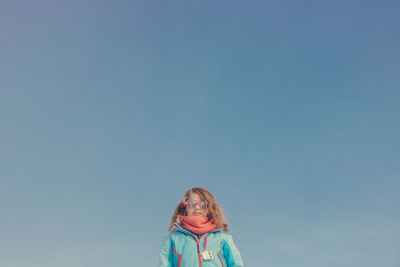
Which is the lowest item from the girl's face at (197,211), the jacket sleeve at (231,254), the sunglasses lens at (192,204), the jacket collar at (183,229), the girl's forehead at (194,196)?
the jacket sleeve at (231,254)

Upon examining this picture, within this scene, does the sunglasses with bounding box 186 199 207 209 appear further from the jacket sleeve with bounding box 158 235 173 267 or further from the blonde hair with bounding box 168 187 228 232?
the jacket sleeve with bounding box 158 235 173 267

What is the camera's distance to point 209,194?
1137 centimetres

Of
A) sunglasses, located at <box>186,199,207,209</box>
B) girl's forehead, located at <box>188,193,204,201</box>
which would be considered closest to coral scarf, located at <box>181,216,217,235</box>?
sunglasses, located at <box>186,199,207,209</box>

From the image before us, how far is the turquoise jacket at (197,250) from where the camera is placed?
9812mm

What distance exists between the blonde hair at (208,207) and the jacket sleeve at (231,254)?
→ 43 cm

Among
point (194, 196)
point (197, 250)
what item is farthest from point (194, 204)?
point (197, 250)

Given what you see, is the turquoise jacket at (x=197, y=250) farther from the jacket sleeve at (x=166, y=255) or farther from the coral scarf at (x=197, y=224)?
the coral scarf at (x=197, y=224)

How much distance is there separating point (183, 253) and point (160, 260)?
567 mm

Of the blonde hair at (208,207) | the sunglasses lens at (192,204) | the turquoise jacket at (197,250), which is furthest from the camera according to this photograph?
the sunglasses lens at (192,204)

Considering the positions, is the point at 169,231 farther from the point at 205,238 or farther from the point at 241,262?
the point at 241,262

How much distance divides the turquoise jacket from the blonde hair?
29 cm

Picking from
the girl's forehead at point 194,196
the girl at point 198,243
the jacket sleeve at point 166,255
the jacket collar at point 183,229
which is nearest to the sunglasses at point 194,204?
the girl at point 198,243

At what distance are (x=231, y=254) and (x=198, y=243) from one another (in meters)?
0.85

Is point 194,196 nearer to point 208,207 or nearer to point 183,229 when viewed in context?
point 208,207
